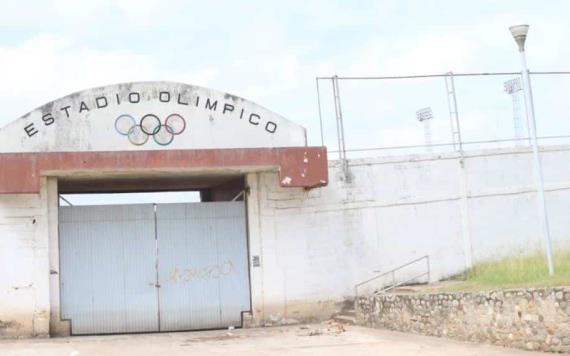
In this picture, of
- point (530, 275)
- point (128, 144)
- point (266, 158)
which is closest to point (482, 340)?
point (530, 275)

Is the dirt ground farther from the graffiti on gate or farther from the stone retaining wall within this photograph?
the graffiti on gate

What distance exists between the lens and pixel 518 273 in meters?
16.6

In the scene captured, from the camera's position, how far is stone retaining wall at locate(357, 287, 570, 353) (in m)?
13.1

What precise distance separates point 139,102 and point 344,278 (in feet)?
21.3

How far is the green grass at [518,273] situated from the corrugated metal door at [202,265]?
5404 mm

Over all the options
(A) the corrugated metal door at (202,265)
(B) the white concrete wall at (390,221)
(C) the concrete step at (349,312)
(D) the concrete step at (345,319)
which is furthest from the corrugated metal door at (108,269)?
(C) the concrete step at (349,312)

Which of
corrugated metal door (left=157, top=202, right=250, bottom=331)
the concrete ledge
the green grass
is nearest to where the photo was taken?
the green grass

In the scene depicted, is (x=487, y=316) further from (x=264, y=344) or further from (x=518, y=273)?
(x=264, y=344)

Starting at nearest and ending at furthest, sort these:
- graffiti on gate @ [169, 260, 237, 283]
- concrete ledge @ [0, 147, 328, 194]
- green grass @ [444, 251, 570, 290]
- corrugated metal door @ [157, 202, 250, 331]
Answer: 1. green grass @ [444, 251, 570, 290]
2. concrete ledge @ [0, 147, 328, 194]
3. corrugated metal door @ [157, 202, 250, 331]
4. graffiti on gate @ [169, 260, 237, 283]

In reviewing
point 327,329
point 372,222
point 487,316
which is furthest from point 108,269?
point 487,316

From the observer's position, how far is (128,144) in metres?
19.6

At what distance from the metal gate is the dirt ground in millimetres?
642

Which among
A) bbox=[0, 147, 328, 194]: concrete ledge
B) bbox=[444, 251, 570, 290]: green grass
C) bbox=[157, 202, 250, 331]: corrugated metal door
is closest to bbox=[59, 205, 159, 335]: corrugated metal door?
bbox=[157, 202, 250, 331]: corrugated metal door

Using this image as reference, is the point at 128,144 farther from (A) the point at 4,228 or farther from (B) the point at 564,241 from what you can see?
(B) the point at 564,241
